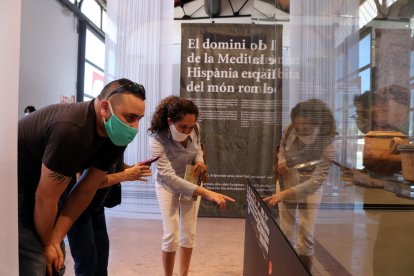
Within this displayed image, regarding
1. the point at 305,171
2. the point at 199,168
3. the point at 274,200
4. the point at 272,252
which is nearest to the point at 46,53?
the point at 199,168

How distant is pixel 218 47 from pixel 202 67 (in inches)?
12.5

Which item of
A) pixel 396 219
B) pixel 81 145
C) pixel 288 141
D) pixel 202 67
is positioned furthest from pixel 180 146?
pixel 202 67

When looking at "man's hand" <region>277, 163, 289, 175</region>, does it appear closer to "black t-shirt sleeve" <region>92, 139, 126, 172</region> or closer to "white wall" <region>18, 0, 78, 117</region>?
"black t-shirt sleeve" <region>92, 139, 126, 172</region>

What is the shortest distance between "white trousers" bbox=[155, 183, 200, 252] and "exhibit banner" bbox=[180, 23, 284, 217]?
85.5 inches

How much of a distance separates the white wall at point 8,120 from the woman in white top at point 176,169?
5.48 ft

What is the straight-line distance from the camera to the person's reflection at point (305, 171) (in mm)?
1142

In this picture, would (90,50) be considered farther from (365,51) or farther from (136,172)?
(365,51)

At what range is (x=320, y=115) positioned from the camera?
1.27 metres

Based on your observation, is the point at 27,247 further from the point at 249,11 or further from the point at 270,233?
the point at 249,11

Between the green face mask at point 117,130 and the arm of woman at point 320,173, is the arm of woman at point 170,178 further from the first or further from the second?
the arm of woman at point 320,173

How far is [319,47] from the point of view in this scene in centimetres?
134

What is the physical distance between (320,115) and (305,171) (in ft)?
0.71

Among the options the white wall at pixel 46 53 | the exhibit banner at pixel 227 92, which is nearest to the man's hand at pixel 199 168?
the exhibit banner at pixel 227 92

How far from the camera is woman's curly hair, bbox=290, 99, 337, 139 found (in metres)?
1.20
